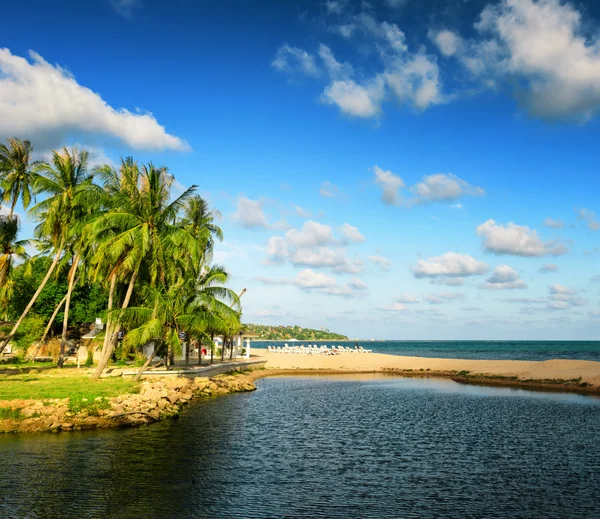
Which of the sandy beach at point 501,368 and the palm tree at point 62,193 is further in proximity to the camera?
the sandy beach at point 501,368

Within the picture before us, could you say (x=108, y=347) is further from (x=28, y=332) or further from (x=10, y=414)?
(x=28, y=332)

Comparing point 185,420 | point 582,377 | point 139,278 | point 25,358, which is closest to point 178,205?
point 139,278

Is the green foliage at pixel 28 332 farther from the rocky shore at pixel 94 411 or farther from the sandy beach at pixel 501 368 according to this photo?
the sandy beach at pixel 501 368

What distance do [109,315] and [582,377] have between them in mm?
43135

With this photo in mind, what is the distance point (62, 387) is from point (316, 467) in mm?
18119

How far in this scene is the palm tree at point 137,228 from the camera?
33844 mm

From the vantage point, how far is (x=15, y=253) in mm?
40656

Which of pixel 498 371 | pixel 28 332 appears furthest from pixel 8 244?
pixel 498 371

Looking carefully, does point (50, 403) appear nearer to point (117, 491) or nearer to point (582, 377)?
point (117, 491)

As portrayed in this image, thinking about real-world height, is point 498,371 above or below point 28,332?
below

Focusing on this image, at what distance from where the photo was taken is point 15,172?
3812 cm

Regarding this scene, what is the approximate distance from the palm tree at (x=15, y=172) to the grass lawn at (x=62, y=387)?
533 inches

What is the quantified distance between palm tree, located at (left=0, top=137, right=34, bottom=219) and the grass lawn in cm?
1353

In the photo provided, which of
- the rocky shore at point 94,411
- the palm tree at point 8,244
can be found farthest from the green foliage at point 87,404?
the palm tree at point 8,244
